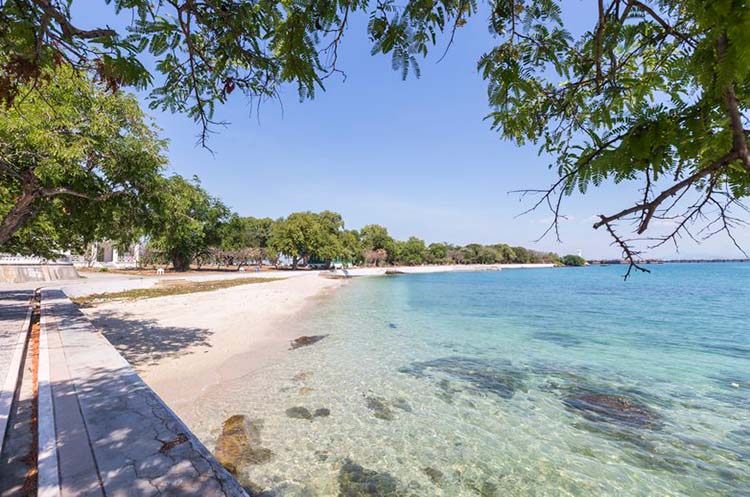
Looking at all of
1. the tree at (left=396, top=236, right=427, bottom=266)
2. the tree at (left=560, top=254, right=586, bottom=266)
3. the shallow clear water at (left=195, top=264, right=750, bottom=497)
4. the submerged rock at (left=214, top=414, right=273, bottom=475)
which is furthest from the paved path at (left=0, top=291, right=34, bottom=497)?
the tree at (left=560, top=254, right=586, bottom=266)

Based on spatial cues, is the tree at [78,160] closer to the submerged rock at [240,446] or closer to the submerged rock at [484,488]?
the submerged rock at [240,446]

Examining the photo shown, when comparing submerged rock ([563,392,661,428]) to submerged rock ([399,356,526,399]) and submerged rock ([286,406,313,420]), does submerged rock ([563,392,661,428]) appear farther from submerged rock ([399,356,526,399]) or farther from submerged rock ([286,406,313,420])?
submerged rock ([286,406,313,420])

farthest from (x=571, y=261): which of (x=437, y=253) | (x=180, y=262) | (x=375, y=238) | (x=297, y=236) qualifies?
(x=180, y=262)

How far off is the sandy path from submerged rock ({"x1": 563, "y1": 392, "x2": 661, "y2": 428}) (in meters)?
8.92

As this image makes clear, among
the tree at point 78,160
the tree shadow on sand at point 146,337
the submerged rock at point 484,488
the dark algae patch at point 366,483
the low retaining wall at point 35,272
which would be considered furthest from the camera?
the low retaining wall at point 35,272

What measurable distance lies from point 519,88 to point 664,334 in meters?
22.0

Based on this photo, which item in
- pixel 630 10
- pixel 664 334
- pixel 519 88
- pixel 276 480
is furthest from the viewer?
pixel 664 334

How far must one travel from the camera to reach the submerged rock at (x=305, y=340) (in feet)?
42.3

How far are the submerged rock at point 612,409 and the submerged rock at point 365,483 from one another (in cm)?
517

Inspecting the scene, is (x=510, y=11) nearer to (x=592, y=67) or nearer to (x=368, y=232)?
(x=592, y=67)

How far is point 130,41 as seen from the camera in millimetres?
2137

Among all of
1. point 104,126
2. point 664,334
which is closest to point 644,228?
point 104,126

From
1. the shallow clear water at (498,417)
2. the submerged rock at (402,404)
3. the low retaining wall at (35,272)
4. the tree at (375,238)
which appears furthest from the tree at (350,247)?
the submerged rock at (402,404)

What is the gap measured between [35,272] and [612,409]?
40647 mm
